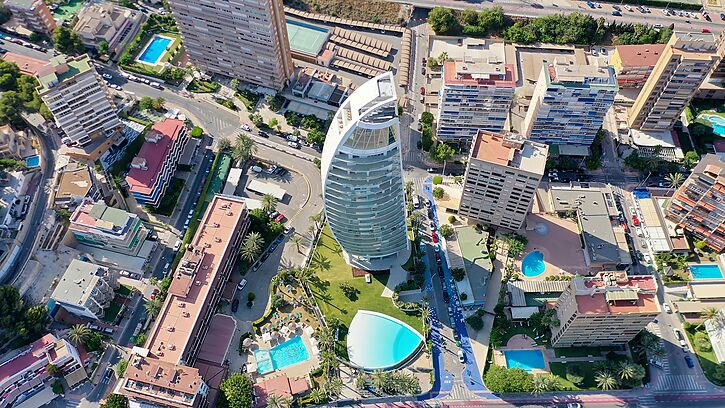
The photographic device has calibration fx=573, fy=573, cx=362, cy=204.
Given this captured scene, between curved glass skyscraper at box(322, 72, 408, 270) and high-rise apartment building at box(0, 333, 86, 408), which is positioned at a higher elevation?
curved glass skyscraper at box(322, 72, 408, 270)

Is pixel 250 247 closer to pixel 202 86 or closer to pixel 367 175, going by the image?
pixel 367 175

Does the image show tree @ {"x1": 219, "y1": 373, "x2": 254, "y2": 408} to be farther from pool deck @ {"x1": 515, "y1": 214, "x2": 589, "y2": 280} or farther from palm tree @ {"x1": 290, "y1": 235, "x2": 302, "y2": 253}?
pool deck @ {"x1": 515, "y1": 214, "x2": 589, "y2": 280}

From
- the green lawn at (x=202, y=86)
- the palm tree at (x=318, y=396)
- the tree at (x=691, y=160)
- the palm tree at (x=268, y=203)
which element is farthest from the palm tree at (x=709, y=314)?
the green lawn at (x=202, y=86)

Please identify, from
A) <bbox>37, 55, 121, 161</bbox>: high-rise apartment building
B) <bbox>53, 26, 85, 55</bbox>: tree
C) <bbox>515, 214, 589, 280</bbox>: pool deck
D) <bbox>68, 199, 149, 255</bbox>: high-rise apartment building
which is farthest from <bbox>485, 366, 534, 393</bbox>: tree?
<bbox>53, 26, 85, 55</bbox>: tree

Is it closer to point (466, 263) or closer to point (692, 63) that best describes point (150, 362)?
point (466, 263)

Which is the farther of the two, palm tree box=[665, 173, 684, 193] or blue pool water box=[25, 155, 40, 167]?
blue pool water box=[25, 155, 40, 167]
